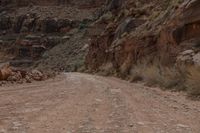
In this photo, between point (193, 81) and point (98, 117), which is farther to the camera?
point (193, 81)

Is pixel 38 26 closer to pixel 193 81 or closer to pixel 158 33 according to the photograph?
pixel 158 33

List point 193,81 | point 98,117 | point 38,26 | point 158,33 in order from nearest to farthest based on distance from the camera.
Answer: point 98,117 → point 193,81 → point 158,33 → point 38,26

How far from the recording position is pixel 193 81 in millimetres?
13461

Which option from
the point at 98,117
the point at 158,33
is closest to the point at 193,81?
the point at 98,117

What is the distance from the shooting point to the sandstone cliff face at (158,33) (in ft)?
60.4

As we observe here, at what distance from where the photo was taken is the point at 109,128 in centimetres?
679

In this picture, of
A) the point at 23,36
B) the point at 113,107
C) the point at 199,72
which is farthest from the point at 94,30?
the point at 23,36

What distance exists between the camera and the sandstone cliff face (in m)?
18.4

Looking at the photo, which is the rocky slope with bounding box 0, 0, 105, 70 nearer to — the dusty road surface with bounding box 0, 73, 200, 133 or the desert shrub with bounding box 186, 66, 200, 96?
the desert shrub with bounding box 186, 66, 200, 96

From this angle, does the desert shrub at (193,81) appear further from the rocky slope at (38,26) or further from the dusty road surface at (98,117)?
the rocky slope at (38,26)

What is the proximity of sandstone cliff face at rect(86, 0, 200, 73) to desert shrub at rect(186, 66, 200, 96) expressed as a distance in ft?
7.01

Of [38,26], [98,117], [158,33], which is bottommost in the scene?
[38,26]

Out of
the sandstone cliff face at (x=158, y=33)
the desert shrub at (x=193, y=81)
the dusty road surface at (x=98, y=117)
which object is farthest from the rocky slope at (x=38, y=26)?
the dusty road surface at (x=98, y=117)

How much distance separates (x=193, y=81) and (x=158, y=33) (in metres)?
10.6
